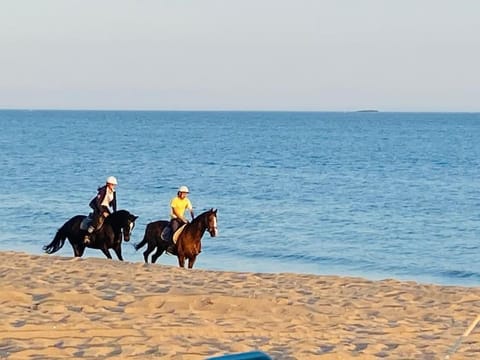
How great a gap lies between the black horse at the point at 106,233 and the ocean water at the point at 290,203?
302 cm

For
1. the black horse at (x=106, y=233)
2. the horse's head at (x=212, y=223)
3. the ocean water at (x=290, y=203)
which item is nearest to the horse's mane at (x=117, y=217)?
the black horse at (x=106, y=233)

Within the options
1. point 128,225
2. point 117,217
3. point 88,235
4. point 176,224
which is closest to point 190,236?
point 176,224

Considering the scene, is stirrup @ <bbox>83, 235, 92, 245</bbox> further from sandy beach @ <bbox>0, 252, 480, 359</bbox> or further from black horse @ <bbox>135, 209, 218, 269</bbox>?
sandy beach @ <bbox>0, 252, 480, 359</bbox>

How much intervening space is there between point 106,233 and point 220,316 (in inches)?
294

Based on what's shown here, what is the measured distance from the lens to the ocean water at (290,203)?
77.9ft

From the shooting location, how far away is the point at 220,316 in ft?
37.9

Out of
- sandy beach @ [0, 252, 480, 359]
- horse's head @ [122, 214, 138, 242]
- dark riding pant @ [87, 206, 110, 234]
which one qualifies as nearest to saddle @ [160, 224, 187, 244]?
horse's head @ [122, 214, 138, 242]

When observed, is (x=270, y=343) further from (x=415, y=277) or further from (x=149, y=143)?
(x=149, y=143)

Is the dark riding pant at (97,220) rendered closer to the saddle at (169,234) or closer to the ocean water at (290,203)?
the saddle at (169,234)

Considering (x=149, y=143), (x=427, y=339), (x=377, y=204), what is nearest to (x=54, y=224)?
(x=377, y=204)

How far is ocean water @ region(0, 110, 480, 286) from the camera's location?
23750mm

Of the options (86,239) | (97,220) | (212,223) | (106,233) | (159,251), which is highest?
(212,223)

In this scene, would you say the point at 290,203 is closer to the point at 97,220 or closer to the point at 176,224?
the point at 176,224

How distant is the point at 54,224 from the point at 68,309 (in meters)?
18.3
